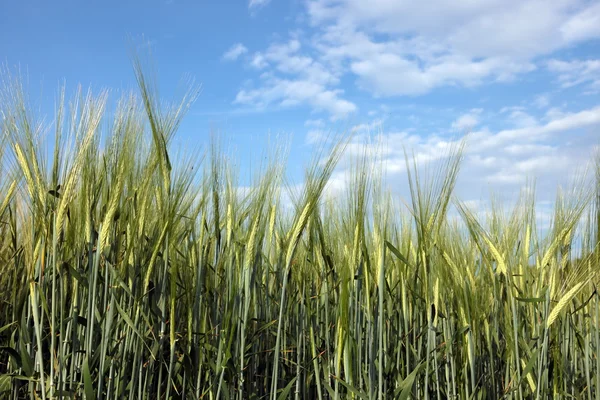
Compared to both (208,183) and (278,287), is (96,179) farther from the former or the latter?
(278,287)

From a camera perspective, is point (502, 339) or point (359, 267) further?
point (502, 339)

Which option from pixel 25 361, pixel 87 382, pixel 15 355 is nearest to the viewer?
pixel 87 382

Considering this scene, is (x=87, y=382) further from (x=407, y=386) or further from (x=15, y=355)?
(x=407, y=386)

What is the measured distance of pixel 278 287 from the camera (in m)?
2.40

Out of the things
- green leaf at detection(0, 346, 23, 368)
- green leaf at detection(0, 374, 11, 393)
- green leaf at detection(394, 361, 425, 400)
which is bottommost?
green leaf at detection(394, 361, 425, 400)

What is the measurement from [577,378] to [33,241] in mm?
2437

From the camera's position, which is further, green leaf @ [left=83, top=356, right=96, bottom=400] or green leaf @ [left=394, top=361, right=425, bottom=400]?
green leaf @ [left=394, top=361, right=425, bottom=400]

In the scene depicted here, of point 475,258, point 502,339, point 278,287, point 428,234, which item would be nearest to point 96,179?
point 278,287

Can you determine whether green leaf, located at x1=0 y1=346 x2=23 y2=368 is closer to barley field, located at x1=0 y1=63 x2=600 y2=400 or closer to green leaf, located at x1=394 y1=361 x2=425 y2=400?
barley field, located at x1=0 y1=63 x2=600 y2=400

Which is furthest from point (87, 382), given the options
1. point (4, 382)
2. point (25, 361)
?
point (4, 382)

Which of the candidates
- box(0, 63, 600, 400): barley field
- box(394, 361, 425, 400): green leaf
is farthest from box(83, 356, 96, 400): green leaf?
box(394, 361, 425, 400): green leaf

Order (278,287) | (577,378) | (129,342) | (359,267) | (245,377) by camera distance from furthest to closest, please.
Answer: (577,378) < (278,287) < (245,377) < (359,267) < (129,342)

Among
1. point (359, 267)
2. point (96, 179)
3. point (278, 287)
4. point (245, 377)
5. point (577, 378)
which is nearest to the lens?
point (96, 179)

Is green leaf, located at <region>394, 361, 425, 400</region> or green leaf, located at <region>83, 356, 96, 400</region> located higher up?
green leaf, located at <region>83, 356, 96, 400</region>
